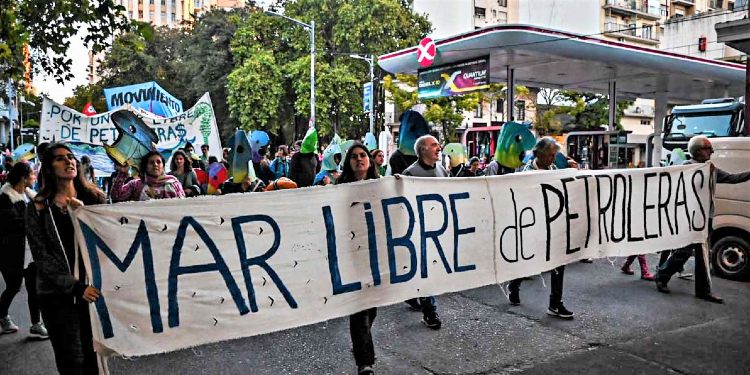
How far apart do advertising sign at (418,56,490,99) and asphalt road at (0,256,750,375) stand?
9708mm

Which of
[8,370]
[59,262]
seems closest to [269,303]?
[59,262]

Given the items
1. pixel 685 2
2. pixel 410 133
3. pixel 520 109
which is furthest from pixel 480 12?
pixel 410 133

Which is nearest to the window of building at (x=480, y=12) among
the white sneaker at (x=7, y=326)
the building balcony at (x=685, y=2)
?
the building balcony at (x=685, y=2)

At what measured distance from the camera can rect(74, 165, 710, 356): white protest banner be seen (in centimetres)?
334

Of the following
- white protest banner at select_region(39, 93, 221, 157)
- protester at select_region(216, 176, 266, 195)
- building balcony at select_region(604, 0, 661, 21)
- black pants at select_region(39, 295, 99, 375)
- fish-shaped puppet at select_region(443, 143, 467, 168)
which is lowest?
black pants at select_region(39, 295, 99, 375)

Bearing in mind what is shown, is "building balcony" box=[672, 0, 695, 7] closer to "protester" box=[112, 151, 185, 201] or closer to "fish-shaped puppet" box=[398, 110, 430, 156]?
"fish-shaped puppet" box=[398, 110, 430, 156]

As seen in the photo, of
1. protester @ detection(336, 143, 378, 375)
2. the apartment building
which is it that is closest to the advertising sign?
protester @ detection(336, 143, 378, 375)

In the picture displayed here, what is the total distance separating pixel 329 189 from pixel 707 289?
4.48 meters

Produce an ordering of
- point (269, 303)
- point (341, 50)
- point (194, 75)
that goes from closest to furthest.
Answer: point (269, 303) → point (341, 50) → point (194, 75)

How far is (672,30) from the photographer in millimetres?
46438

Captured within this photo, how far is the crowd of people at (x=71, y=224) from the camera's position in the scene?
3215 millimetres

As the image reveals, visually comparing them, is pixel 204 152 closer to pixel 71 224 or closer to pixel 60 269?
pixel 71 224

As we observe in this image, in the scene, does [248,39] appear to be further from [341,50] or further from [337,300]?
[337,300]

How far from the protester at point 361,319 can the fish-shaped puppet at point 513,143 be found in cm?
318
